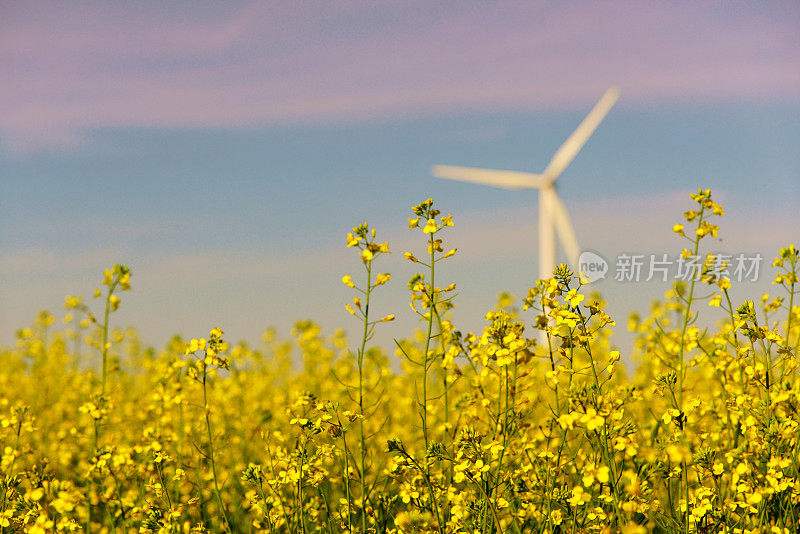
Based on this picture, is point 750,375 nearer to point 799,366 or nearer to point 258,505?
point 799,366

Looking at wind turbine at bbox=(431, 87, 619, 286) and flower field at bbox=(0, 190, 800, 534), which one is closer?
flower field at bbox=(0, 190, 800, 534)

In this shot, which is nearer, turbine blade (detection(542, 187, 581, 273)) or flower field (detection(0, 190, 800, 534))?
flower field (detection(0, 190, 800, 534))

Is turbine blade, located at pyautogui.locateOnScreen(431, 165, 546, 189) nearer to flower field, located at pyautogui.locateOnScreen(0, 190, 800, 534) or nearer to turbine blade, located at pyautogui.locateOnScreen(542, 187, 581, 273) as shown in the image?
turbine blade, located at pyautogui.locateOnScreen(542, 187, 581, 273)

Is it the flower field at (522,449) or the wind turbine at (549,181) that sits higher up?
the wind turbine at (549,181)

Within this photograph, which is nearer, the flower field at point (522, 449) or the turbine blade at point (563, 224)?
the flower field at point (522, 449)

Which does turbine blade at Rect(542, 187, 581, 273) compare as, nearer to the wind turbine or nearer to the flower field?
the wind turbine

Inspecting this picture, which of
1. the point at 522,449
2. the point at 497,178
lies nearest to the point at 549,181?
the point at 497,178

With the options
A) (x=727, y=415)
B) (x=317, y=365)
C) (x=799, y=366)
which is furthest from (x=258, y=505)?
(x=317, y=365)

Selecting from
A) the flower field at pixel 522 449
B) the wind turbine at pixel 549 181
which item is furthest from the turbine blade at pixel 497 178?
the flower field at pixel 522 449

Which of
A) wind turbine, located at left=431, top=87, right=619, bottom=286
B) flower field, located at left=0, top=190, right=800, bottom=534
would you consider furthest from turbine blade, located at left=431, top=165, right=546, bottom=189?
flower field, located at left=0, top=190, right=800, bottom=534

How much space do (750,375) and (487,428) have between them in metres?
1.73

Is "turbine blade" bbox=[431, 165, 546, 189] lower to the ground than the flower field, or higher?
higher

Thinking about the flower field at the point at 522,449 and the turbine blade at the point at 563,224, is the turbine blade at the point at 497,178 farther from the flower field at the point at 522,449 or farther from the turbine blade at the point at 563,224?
the flower field at the point at 522,449

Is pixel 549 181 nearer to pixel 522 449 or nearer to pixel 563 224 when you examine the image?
pixel 563 224
